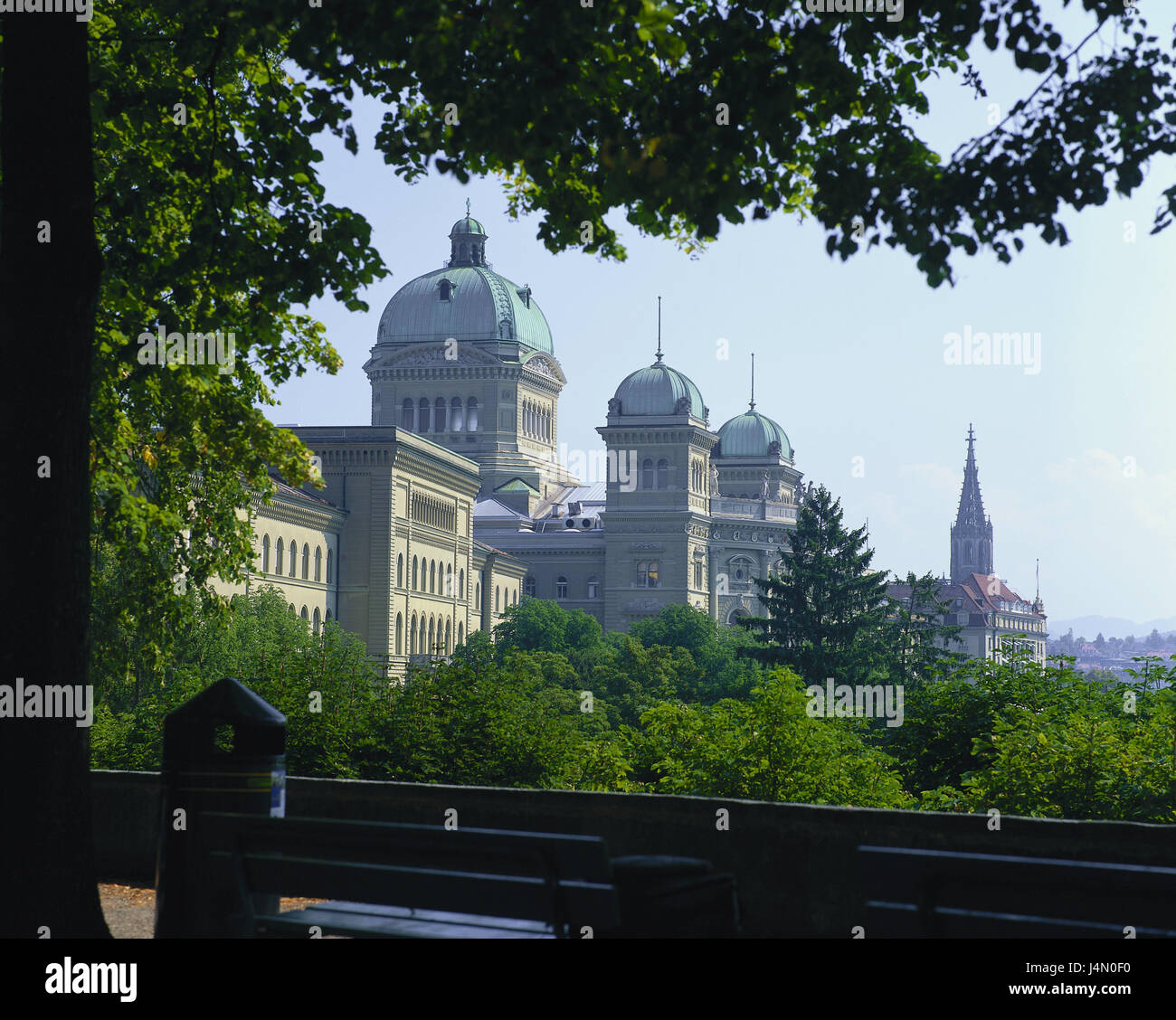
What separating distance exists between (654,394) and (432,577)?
4747 centimetres

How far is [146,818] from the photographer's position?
13211 millimetres

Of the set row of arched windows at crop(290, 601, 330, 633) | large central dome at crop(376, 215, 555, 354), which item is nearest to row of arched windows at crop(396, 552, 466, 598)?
row of arched windows at crop(290, 601, 330, 633)

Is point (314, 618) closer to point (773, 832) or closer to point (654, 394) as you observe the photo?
Answer: point (654, 394)

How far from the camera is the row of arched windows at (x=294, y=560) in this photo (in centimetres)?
7300

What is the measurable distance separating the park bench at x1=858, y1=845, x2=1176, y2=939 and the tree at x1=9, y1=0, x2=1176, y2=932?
12.4ft

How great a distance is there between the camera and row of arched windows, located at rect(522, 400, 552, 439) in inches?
5792

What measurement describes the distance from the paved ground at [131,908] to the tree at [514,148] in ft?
7.42

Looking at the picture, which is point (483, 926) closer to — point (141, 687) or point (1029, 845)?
point (1029, 845)

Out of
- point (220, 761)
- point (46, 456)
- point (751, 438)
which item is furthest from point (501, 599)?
point (46, 456)

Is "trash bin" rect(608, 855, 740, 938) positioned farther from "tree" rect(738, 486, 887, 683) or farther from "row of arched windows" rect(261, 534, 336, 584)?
"tree" rect(738, 486, 887, 683)

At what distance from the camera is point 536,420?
492 feet
